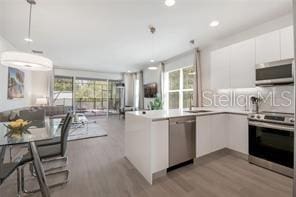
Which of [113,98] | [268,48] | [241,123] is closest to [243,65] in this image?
[268,48]

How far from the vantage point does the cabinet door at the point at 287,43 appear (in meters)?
2.41

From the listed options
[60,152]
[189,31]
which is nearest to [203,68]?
[189,31]

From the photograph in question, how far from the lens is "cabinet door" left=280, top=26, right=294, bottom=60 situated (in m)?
2.41

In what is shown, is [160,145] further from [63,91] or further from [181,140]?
[63,91]

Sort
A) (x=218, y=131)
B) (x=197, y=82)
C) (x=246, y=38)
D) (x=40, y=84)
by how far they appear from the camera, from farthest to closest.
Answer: (x=40, y=84), (x=197, y=82), (x=246, y=38), (x=218, y=131)

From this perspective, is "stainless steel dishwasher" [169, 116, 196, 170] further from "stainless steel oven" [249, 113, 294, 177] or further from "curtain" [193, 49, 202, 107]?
"curtain" [193, 49, 202, 107]

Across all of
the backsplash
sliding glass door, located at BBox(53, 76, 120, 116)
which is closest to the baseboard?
the backsplash

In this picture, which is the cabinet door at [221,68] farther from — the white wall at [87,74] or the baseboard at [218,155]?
the white wall at [87,74]

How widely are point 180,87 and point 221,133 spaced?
3082 millimetres

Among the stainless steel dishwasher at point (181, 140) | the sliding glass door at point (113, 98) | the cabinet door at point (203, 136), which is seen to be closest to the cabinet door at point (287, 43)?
the cabinet door at point (203, 136)

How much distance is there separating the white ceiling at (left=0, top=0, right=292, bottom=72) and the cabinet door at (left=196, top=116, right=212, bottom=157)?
6.41 feet

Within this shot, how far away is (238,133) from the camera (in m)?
3.00

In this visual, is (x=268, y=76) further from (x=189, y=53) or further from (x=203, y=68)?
(x=189, y=53)

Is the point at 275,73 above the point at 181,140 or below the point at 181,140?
above
